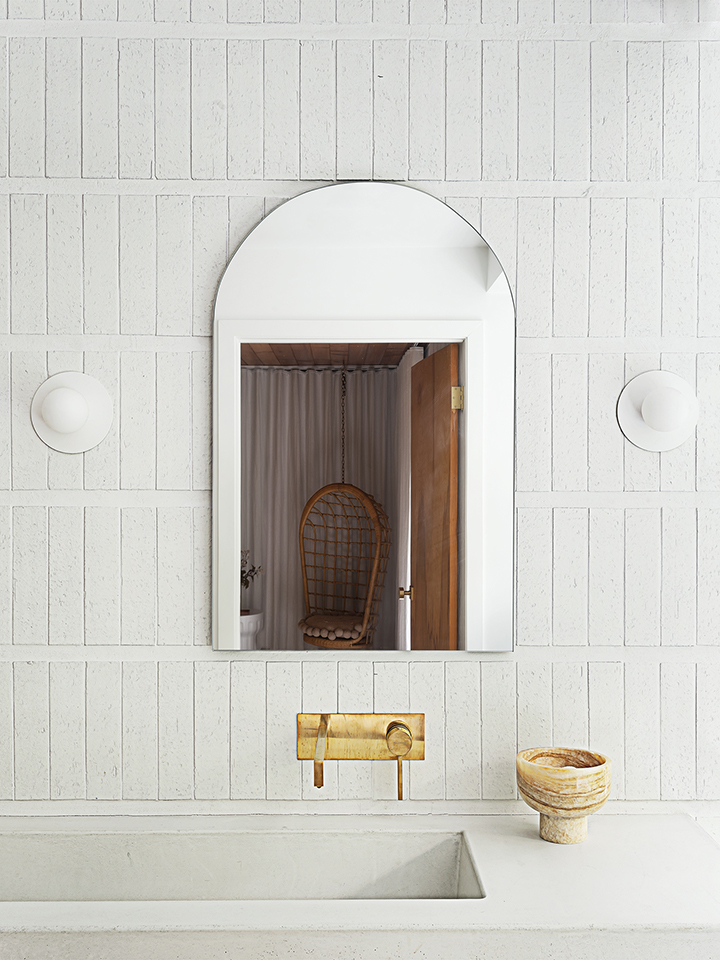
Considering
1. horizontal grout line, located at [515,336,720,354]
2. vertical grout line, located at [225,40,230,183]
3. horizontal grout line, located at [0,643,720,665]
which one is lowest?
horizontal grout line, located at [0,643,720,665]

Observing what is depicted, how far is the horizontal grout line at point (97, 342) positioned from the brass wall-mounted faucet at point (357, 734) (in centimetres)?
77

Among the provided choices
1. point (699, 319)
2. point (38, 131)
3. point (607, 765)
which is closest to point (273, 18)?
point (38, 131)

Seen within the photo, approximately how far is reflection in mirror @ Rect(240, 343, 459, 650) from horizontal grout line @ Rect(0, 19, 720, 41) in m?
0.60

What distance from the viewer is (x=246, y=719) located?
1447 millimetres

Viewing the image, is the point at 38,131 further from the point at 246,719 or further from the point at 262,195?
the point at 246,719

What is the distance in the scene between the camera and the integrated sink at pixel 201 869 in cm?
136

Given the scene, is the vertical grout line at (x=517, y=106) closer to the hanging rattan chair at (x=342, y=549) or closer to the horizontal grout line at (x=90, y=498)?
the hanging rattan chair at (x=342, y=549)

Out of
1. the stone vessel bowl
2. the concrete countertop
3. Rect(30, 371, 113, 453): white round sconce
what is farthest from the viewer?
Rect(30, 371, 113, 453): white round sconce

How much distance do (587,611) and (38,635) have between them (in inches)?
42.6

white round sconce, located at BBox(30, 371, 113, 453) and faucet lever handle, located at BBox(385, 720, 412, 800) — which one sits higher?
white round sconce, located at BBox(30, 371, 113, 453)

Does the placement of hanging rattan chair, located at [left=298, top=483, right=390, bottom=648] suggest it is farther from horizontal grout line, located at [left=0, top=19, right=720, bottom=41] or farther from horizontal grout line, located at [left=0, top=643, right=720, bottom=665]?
horizontal grout line, located at [left=0, top=19, right=720, bottom=41]

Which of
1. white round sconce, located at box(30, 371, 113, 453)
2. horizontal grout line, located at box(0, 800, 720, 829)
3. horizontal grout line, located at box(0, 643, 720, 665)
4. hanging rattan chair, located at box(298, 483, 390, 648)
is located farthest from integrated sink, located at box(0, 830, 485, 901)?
white round sconce, located at box(30, 371, 113, 453)

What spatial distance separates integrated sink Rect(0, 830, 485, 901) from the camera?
4.47ft

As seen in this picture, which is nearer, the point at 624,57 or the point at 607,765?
the point at 607,765
